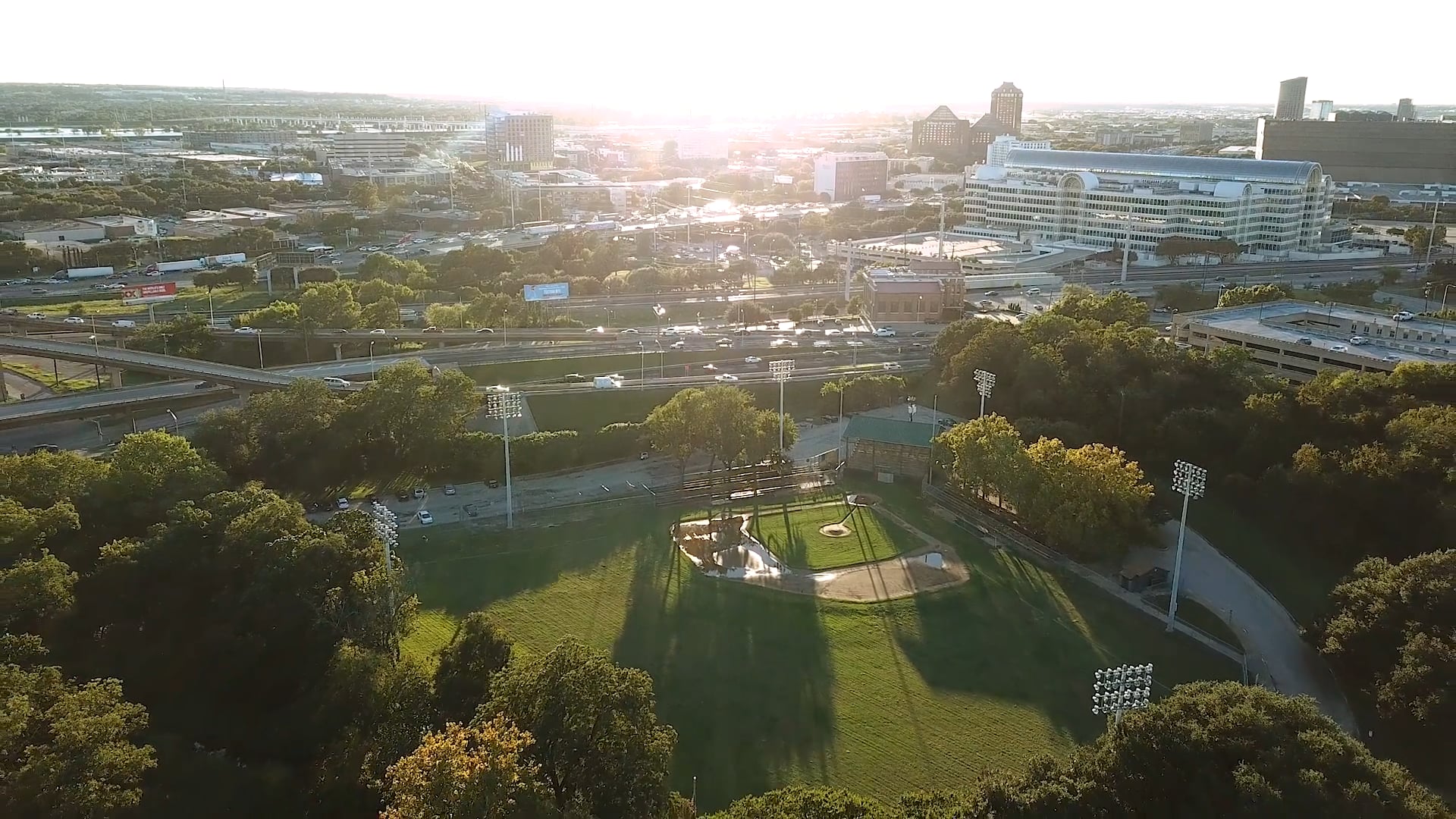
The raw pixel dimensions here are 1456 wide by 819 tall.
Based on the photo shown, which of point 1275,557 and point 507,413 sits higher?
point 507,413

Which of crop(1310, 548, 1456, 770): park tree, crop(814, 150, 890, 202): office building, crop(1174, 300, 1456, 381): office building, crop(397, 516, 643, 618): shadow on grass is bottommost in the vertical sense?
crop(397, 516, 643, 618): shadow on grass

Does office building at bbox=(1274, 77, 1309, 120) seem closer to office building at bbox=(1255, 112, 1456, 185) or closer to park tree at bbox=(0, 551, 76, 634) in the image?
office building at bbox=(1255, 112, 1456, 185)

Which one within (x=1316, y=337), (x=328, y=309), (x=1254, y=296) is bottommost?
(x=328, y=309)

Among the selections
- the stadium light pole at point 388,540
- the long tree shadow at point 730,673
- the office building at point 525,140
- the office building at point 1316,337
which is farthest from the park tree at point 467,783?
the office building at point 525,140

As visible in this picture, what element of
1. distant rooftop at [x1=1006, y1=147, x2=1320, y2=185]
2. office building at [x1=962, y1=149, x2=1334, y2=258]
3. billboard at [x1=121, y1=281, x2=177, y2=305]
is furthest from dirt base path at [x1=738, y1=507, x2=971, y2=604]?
distant rooftop at [x1=1006, y1=147, x2=1320, y2=185]

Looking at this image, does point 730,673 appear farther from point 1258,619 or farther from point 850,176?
point 850,176

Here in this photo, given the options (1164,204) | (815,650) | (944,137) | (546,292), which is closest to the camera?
(815,650)

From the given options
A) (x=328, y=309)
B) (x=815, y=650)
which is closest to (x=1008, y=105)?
(x=328, y=309)
